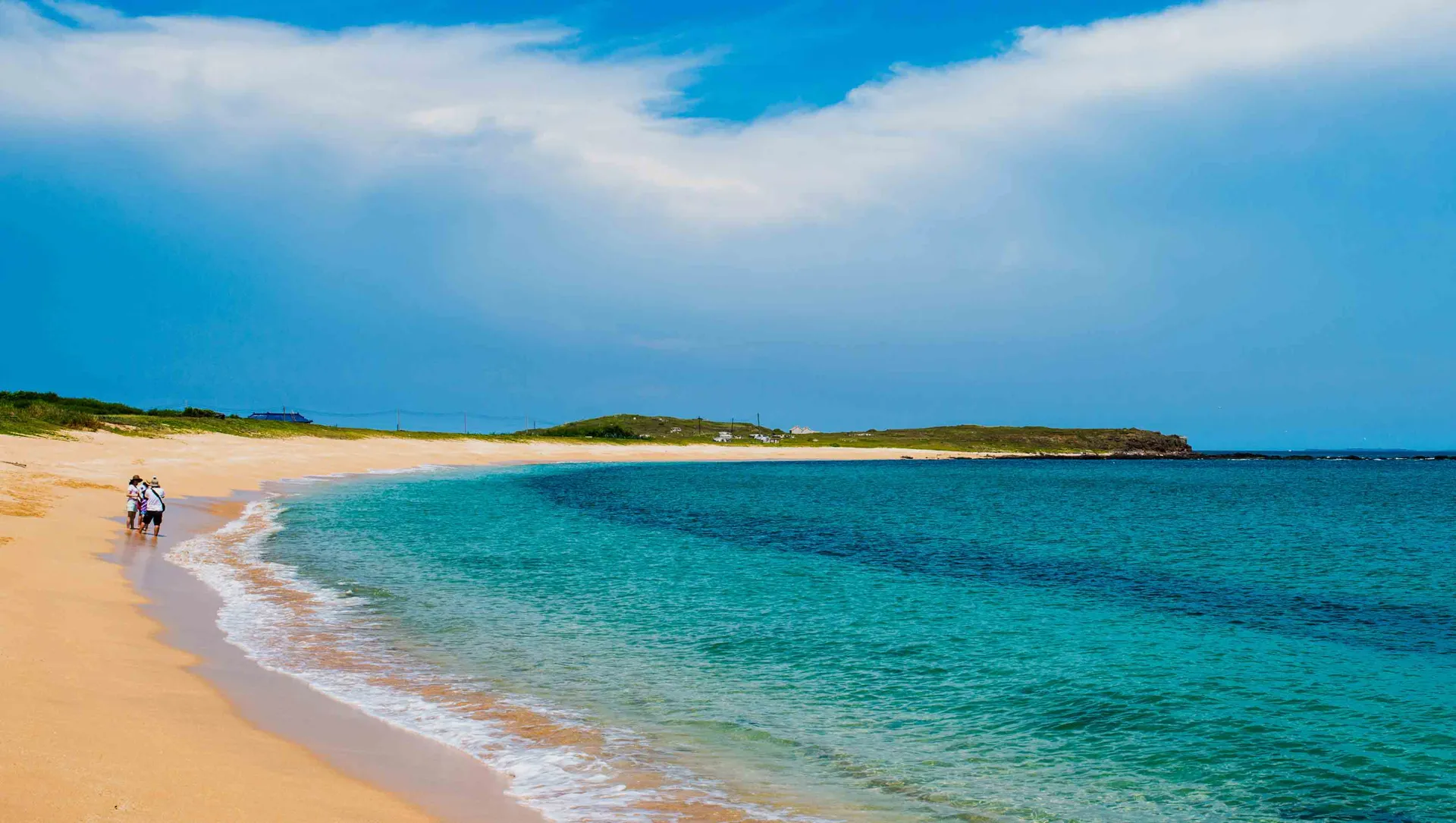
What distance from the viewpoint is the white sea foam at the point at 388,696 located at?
8844 millimetres

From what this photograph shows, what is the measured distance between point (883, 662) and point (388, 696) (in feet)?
26.0

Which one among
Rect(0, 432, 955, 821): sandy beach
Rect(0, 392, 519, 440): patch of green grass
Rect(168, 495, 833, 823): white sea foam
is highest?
Rect(0, 392, 519, 440): patch of green grass

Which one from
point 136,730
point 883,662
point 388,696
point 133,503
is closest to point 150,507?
point 133,503

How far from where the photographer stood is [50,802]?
6770mm

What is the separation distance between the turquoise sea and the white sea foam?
0.06 m

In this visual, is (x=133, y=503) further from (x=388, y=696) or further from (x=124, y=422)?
(x=124, y=422)

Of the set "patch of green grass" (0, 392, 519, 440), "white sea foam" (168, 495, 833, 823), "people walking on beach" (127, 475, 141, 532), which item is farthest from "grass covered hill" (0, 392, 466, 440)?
"white sea foam" (168, 495, 833, 823)

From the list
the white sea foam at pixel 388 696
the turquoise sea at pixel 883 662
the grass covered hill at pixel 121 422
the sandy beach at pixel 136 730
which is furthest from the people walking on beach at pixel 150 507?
the grass covered hill at pixel 121 422

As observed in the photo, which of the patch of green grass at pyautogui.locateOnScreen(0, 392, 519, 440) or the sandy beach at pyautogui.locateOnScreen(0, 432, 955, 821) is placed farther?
the patch of green grass at pyautogui.locateOnScreen(0, 392, 519, 440)

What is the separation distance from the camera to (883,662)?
604 inches

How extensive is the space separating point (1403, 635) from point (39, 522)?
109 feet

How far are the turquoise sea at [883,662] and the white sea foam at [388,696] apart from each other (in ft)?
0.21

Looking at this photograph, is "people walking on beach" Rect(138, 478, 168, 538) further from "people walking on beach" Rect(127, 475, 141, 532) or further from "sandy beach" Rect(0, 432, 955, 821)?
"sandy beach" Rect(0, 432, 955, 821)

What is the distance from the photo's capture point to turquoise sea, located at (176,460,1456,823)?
9.66 meters
